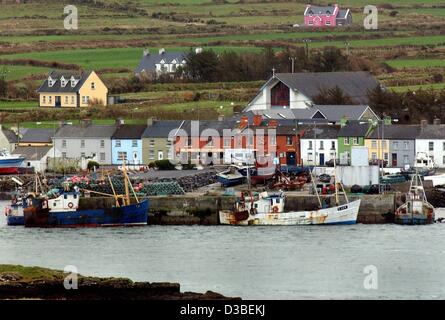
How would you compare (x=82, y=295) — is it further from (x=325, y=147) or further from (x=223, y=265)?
(x=325, y=147)

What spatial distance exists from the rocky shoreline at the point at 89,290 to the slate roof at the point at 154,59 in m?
82.9

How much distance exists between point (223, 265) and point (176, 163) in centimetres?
3001

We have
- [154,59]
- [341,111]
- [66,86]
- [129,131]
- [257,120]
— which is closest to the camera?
[257,120]

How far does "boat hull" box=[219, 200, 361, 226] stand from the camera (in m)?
63.2

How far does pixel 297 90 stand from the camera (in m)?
96.4

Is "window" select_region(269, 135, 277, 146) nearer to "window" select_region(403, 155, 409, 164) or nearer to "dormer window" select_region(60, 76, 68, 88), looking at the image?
"window" select_region(403, 155, 409, 164)

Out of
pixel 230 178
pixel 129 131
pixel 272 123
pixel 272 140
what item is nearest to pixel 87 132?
pixel 129 131

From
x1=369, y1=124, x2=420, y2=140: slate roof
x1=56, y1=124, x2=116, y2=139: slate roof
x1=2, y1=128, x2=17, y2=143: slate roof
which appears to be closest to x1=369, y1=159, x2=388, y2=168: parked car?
x1=369, y1=124, x2=420, y2=140: slate roof

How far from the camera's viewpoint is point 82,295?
40.5m

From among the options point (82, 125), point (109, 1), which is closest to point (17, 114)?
point (82, 125)

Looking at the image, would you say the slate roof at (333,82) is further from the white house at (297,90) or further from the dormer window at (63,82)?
the dormer window at (63,82)

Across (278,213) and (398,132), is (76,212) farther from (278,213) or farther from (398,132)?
(398,132)

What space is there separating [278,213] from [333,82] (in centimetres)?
3760

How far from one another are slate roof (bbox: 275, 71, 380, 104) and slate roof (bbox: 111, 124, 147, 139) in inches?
542
